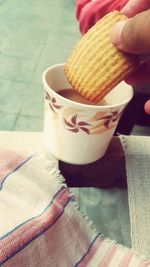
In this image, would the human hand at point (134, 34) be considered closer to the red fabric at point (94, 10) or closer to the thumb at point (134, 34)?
the thumb at point (134, 34)

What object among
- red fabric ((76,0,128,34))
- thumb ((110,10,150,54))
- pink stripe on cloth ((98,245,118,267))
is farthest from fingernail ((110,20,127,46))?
red fabric ((76,0,128,34))

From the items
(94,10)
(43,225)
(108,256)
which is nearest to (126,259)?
(108,256)

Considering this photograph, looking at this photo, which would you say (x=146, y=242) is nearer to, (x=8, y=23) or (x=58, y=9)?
(x=8, y=23)

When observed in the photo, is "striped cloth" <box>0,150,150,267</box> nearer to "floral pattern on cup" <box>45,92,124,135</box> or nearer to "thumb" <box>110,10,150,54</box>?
"floral pattern on cup" <box>45,92,124,135</box>

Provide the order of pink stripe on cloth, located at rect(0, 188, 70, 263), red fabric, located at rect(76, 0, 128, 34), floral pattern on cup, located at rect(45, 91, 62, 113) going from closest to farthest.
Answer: pink stripe on cloth, located at rect(0, 188, 70, 263) < floral pattern on cup, located at rect(45, 91, 62, 113) < red fabric, located at rect(76, 0, 128, 34)

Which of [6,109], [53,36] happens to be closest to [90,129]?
[6,109]

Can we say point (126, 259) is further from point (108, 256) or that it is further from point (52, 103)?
point (52, 103)
